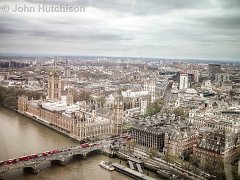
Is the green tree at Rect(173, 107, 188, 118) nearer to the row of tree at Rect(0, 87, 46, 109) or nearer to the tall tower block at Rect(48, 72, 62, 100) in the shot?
the tall tower block at Rect(48, 72, 62, 100)

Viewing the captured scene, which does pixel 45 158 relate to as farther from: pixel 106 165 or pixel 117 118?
pixel 117 118

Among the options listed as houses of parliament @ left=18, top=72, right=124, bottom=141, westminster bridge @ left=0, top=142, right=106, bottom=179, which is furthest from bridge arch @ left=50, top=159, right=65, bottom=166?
houses of parliament @ left=18, top=72, right=124, bottom=141

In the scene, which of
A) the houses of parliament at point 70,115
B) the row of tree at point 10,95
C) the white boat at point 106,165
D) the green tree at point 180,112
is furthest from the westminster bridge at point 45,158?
the row of tree at point 10,95

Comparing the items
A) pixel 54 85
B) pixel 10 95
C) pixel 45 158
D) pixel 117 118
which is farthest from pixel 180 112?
pixel 10 95

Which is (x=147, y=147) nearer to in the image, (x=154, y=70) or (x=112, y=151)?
(x=112, y=151)

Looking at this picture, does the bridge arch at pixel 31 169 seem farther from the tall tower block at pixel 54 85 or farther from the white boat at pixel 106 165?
the tall tower block at pixel 54 85
